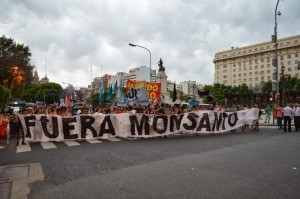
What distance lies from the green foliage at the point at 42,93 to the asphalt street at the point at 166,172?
98.2 m

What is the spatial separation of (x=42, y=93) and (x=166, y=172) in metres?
104

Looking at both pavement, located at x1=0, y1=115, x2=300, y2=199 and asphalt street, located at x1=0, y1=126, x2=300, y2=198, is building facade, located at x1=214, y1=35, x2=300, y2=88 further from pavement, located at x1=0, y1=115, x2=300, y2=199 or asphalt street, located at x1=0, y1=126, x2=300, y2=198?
pavement, located at x1=0, y1=115, x2=300, y2=199

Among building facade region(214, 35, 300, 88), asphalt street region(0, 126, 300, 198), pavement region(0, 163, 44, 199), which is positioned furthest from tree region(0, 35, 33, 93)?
building facade region(214, 35, 300, 88)

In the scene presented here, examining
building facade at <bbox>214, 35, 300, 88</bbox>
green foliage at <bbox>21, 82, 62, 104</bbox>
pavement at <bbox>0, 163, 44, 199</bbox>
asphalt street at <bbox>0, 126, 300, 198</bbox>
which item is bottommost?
pavement at <bbox>0, 163, 44, 199</bbox>

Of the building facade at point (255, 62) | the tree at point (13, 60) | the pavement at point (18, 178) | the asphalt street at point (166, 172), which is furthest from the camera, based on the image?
the building facade at point (255, 62)

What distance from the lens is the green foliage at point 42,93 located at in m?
103

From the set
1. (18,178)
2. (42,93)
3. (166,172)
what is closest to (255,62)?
(42,93)

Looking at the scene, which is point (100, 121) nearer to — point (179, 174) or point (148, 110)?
point (148, 110)

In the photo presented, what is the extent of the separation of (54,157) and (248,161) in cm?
596

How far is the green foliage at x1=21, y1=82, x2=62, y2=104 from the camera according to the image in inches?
4055

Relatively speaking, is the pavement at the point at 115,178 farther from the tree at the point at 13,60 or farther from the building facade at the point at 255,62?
the building facade at the point at 255,62

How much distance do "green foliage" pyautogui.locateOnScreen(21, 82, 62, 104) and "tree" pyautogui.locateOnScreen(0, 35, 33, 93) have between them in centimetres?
6373

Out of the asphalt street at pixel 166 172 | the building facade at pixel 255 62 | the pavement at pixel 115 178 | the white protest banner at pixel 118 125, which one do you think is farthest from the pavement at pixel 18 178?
the building facade at pixel 255 62

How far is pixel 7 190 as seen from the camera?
5.45m
